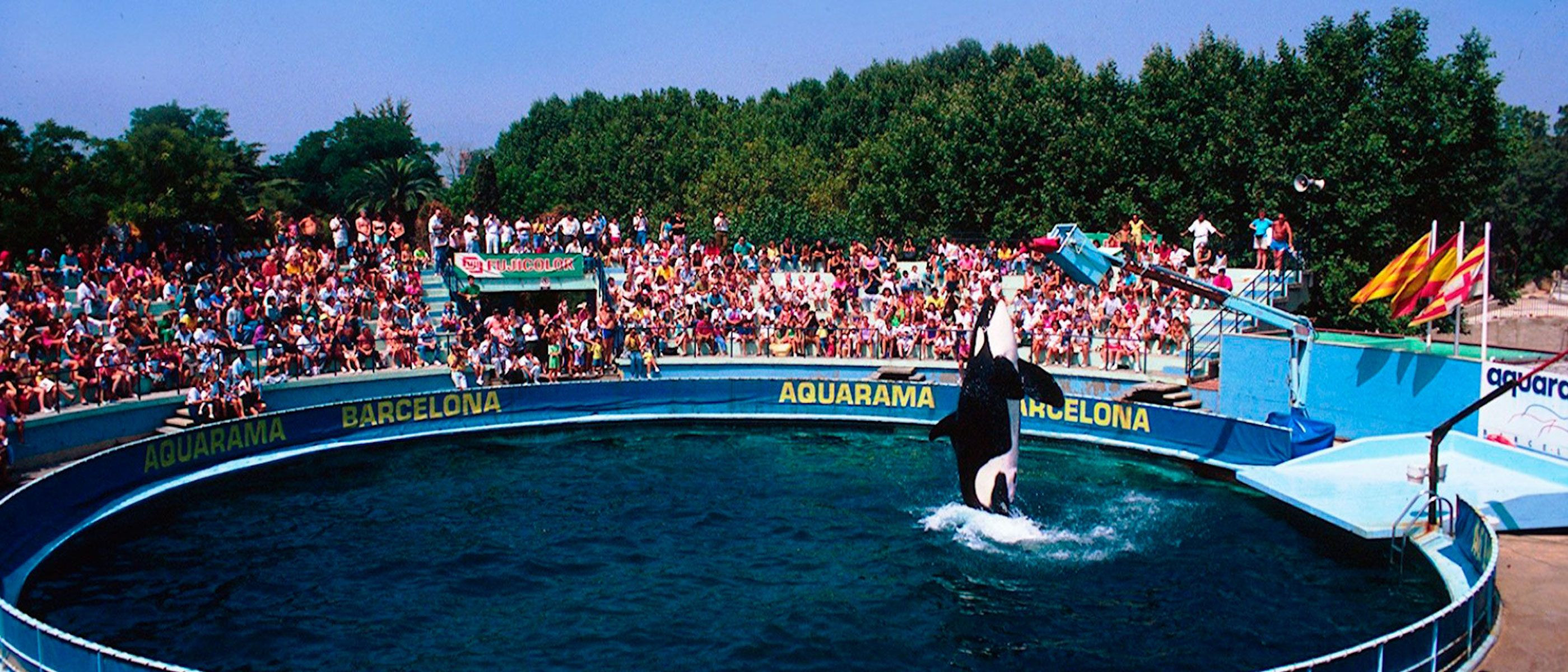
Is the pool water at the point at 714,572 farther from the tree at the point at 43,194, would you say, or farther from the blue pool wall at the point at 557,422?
the tree at the point at 43,194

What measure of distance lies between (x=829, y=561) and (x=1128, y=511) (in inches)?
218

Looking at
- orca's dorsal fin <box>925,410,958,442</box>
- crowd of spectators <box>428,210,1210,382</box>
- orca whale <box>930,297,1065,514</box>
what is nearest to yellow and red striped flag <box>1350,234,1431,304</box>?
orca whale <box>930,297,1065,514</box>

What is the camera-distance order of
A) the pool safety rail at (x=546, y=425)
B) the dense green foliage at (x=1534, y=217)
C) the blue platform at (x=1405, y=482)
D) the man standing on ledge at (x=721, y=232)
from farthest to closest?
the dense green foliage at (x=1534, y=217), the man standing on ledge at (x=721, y=232), the blue platform at (x=1405, y=482), the pool safety rail at (x=546, y=425)

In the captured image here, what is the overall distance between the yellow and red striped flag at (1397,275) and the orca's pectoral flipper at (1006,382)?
7128mm

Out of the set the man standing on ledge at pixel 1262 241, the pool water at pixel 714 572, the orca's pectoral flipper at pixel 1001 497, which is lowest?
the pool water at pixel 714 572

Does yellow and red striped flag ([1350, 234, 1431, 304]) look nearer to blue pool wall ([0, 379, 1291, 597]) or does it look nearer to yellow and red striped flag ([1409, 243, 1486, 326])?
yellow and red striped flag ([1409, 243, 1486, 326])

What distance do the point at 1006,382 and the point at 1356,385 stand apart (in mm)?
9707

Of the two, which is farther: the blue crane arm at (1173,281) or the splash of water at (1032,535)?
the blue crane arm at (1173,281)

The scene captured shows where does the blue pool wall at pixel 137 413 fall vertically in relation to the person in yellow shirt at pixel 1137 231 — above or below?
below

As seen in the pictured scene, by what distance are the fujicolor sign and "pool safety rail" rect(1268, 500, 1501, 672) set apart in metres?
25.6

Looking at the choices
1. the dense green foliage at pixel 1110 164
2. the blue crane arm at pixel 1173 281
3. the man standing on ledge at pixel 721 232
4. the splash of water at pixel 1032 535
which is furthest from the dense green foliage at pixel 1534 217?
the splash of water at pixel 1032 535

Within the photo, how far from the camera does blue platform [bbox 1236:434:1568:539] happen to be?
1783 cm

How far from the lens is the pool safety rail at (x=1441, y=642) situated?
1131 centimetres

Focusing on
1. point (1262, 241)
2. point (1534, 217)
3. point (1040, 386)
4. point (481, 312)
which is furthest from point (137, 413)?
point (1534, 217)
